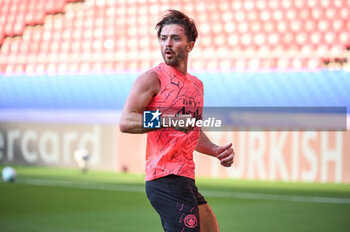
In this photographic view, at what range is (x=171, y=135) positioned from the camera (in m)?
3.50

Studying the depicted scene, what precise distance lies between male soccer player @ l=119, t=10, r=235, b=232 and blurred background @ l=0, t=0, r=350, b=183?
309 inches

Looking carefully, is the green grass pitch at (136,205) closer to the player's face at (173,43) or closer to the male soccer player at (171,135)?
the male soccer player at (171,135)

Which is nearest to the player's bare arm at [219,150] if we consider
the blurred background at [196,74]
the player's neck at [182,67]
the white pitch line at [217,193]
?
the player's neck at [182,67]

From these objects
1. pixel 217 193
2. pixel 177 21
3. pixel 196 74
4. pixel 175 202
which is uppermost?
pixel 177 21

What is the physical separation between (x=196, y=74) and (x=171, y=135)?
955 cm

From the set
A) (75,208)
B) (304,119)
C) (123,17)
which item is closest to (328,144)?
(304,119)

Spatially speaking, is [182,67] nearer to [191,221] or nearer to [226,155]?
[226,155]

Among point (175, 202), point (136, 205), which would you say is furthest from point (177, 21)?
point (136, 205)

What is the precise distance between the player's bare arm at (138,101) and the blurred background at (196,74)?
8.08 meters

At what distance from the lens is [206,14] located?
1529 centimetres

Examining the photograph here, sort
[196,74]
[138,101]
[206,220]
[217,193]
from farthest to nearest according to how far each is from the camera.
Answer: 1. [196,74]
2. [217,193]
3. [206,220]
4. [138,101]

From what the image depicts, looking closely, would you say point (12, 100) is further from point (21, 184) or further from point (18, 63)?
point (21, 184)

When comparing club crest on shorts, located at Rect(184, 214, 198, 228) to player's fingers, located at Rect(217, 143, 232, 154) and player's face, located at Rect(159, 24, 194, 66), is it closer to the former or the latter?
player's fingers, located at Rect(217, 143, 232, 154)

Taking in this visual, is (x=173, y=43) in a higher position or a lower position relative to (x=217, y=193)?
higher
